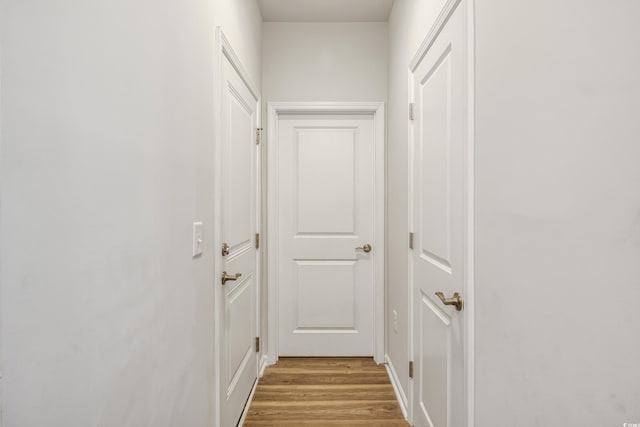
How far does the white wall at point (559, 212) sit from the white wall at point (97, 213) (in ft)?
3.08

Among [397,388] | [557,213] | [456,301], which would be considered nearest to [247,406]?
[397,388]

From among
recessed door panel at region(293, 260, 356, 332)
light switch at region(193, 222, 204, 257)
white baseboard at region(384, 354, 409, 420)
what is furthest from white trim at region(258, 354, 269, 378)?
light switch at region(193, 222, 204, 257)

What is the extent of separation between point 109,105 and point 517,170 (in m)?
0.95

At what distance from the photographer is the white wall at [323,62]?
2.70m

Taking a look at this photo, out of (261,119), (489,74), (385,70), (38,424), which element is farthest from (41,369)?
(385,70)

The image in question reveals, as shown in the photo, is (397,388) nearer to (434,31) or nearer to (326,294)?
(326,294)

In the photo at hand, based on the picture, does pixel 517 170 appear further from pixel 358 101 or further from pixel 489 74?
pixel 358 101

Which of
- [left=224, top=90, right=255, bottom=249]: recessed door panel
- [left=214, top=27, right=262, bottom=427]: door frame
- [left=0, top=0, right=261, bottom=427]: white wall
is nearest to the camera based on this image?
[left=0, top=0, right=261, bottom=427]: white wall

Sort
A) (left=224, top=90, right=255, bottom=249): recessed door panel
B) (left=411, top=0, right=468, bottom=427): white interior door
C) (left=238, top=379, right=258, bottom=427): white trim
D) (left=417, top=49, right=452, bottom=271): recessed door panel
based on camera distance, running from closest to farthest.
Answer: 1. (left=411, top=0, right=468, bottom=427): white interior door
2. (left=417, top=49, right=452, bottom=271): recessed door panel
3. (left=224, top=90, right=255, bottom=249): recessed door panel
4. (left=238, top=379, right=258, bottom=427): white trim

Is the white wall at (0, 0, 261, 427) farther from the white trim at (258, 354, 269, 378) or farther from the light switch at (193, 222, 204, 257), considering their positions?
the white trim at (258, 354, 269, 378)

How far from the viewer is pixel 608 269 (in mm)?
595

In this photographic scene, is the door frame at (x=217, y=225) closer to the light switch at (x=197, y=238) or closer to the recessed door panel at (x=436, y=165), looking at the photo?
the light switch at (x=197, y=238)

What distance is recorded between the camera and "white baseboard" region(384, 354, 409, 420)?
2042 mm

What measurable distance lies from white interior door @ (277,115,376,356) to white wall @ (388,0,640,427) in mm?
1686
